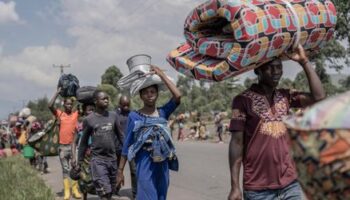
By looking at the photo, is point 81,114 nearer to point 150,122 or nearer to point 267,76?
point 150,122

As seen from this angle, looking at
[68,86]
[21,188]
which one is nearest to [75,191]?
[21,188]

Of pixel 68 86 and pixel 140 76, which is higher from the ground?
pixel 68 86

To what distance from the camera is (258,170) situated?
12.3 feet

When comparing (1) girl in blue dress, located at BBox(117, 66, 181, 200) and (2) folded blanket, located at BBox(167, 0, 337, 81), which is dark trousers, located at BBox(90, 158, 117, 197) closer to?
(1) girl in blue dress, located at BBox(117, 66, 181, 200)

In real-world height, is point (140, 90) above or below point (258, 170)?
above

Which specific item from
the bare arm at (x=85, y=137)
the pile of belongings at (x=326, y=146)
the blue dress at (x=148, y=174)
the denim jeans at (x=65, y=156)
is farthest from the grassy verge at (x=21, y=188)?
the pile of belongings at (x=326, y=146)

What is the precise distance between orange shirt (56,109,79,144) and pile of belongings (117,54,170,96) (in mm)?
4203

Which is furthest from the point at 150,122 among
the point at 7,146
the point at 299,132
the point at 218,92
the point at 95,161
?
the point at 218,92

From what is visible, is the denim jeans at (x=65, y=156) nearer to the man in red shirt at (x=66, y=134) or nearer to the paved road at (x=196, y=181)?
the man in red shirt at (x=66, y=134)

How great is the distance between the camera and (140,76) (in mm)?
5141

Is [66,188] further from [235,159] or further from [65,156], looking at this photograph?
[235,159]

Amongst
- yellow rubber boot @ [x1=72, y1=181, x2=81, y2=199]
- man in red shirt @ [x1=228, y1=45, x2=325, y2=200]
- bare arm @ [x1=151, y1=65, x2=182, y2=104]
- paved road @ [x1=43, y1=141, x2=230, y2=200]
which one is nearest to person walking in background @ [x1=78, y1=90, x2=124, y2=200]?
bare arm @ [x1=151, y1=65, x2=182, y2=104]

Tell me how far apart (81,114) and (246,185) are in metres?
6.17

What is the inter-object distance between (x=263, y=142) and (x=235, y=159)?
9.7 inches
